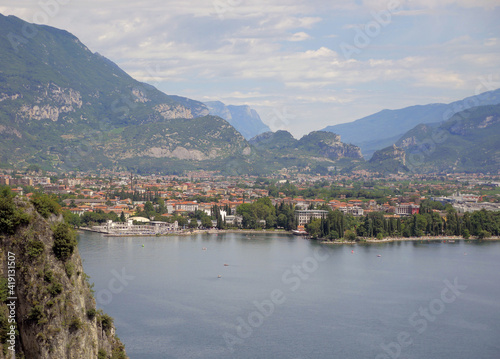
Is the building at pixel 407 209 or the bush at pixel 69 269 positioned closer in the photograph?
the bush at pixel 69 269

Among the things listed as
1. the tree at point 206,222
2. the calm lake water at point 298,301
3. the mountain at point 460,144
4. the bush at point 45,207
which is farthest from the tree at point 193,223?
the mountain at point 460,144

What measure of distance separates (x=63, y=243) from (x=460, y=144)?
116 meters

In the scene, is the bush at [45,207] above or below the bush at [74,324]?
above

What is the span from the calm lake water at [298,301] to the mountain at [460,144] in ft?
267

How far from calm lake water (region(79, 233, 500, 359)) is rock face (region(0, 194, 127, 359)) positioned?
6336 mm

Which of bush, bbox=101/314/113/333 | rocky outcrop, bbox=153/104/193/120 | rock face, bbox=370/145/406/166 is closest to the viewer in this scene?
bush, bbox=101/314/113/333

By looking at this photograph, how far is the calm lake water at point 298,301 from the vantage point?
13977 millimetres

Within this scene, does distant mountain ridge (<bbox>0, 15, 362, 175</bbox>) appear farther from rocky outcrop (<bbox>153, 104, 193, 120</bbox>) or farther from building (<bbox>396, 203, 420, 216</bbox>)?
building (<bbox>396, 203, 420, 216</bbox>)

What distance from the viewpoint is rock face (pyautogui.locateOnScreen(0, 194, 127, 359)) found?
22.2 feet

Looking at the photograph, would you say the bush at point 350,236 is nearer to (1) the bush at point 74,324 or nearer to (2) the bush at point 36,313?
(1) the bush at point 74,324

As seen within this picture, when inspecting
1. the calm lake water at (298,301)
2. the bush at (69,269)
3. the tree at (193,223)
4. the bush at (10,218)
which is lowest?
the calm lake water at (298,301)

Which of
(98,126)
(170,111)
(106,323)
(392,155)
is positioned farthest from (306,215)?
(170,111)

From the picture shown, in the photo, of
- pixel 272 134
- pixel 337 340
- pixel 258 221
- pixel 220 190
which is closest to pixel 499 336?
pixel 337 340

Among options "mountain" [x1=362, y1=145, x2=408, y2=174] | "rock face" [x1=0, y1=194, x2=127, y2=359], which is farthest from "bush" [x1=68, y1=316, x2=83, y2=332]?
"mountain" [x1=362, y1=145, x2=408, y2=174]
